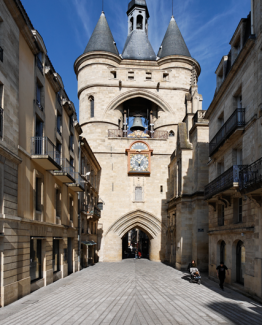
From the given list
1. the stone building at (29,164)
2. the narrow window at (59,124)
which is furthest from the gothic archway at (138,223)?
the narrow window at (59,124)

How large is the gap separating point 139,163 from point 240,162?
18.0m

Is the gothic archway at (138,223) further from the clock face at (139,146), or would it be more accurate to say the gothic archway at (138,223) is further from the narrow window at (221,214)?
the narrow window at (221,214)

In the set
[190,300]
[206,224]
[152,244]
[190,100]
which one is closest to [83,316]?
[190,300]

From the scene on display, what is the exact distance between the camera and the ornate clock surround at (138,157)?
33.2 m

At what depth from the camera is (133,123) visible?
Result: 34.7 metres

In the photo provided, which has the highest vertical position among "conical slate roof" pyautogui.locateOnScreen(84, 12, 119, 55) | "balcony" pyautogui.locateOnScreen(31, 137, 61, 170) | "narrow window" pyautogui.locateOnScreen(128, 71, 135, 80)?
"conical slate roof" pyautogui.locateOnScreen(84, 12, 119, 55)

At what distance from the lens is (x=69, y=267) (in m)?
21.6

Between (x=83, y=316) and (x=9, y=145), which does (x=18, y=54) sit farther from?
(x=83, y=316)

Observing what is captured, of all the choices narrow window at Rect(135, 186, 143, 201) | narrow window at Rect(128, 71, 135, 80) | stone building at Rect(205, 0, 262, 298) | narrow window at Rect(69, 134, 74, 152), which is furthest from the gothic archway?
stone building at Rect(205, 0, 262, 298)

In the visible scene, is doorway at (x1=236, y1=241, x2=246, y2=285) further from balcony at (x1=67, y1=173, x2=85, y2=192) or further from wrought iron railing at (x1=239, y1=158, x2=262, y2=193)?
balcony at (x1=67, y1=173, x2=85, y2=192)

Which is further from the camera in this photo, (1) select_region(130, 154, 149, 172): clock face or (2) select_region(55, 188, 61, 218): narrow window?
(1) select_region(130, 154, 149, 172): clock face

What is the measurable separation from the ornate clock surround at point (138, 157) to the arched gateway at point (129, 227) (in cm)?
355

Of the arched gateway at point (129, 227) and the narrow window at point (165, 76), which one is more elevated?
the narrow window at point (165, 76)

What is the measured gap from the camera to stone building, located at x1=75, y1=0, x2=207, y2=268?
3275cm
